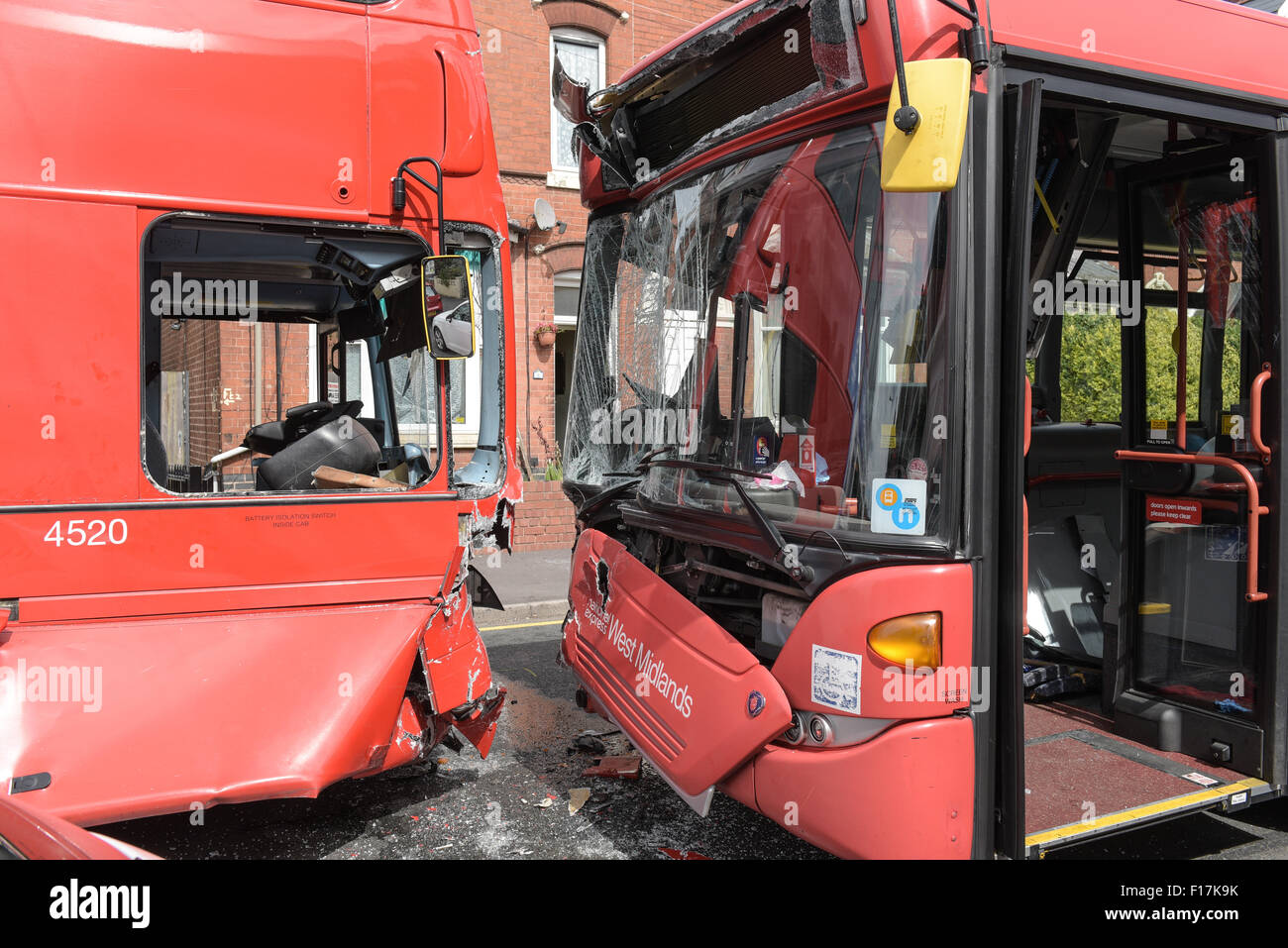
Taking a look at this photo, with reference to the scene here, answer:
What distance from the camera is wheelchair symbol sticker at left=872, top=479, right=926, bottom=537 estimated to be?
8.48 ft

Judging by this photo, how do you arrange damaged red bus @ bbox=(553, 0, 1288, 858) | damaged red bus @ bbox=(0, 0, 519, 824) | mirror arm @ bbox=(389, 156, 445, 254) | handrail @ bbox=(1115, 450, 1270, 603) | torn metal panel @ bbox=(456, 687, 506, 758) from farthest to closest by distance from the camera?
torn metal panel @ bbox=(456, 687, 506, 758) < mirror arm @ bbox=(389, 156, 445, 254) < handrail @ bbox=(1115, 450, 1270, 603) < damaged red bus @ bbox=(0, 0, 519, 824) < damaged red bus @ bbox=(553, 0, 1288, 858)

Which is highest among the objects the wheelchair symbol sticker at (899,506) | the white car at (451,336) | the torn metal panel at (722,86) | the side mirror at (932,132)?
the torn metal panel at (722,86)

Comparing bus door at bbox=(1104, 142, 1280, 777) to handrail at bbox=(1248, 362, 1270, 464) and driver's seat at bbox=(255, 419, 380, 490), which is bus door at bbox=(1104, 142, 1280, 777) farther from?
driver's seat at bbox=(255, 419, 380, 490)

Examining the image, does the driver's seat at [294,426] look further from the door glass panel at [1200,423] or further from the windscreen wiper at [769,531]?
the door glass panel at [1200,423]

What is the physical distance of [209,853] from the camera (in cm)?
364

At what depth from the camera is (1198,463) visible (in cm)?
362

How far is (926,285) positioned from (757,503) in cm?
88

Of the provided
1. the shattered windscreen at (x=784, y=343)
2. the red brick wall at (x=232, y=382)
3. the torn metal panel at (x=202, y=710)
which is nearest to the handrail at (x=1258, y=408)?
the shattered windscreen at (x=784, y=343)

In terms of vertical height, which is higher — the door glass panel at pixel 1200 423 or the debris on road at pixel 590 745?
the door glass panel at pixel 1200 423

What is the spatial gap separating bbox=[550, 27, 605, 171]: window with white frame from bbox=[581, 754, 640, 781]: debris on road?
9238 mm

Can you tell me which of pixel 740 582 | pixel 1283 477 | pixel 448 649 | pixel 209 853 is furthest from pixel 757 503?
pixel 209 853

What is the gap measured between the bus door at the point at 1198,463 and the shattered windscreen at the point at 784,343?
64.3 inches

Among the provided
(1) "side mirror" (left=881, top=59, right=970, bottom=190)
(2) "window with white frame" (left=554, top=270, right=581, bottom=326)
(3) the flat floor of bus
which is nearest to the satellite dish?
(2) "window with white frame" (left=554, top=270, right=581, bottom=326)

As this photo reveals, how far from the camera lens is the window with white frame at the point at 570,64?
1184cm
